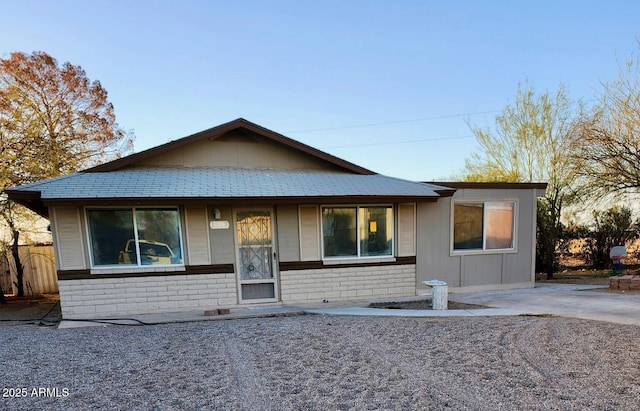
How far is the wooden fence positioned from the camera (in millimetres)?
10820

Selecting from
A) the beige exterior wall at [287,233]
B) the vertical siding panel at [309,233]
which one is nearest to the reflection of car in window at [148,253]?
the beige exterior wall at [287,233]

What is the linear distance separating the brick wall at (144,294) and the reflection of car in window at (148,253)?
1.11 feet

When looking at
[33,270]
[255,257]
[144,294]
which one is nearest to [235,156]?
[255,257]

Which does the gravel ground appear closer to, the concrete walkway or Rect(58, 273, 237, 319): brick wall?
the concrete walkway

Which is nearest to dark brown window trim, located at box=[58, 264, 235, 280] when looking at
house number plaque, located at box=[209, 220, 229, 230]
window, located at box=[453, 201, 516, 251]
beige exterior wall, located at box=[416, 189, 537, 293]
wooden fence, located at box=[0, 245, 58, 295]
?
house number plaque, located at box=[209, 220, 229, 230]

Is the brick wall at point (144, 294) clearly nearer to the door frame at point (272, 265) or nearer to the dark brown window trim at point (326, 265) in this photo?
the door frame at point (272, 265)

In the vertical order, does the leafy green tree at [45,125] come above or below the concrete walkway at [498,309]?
above

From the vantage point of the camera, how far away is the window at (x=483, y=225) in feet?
23.7

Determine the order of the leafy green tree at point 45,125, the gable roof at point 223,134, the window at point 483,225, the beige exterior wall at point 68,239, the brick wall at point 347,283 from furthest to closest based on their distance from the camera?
the leafy green tree at point 45,125 → the window at point 483,225 → the brick wall at point 347,283 → the gable roof at point 223,134 → the beige exterior wall at point 68,239

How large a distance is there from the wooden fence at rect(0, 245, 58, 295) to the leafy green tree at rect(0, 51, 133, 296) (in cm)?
26

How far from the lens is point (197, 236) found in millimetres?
6105

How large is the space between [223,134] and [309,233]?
315cm

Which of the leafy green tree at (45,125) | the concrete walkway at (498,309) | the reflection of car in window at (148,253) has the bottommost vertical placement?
the concrete walkway at (498,309)

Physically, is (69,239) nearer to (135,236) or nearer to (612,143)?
(135,236)
